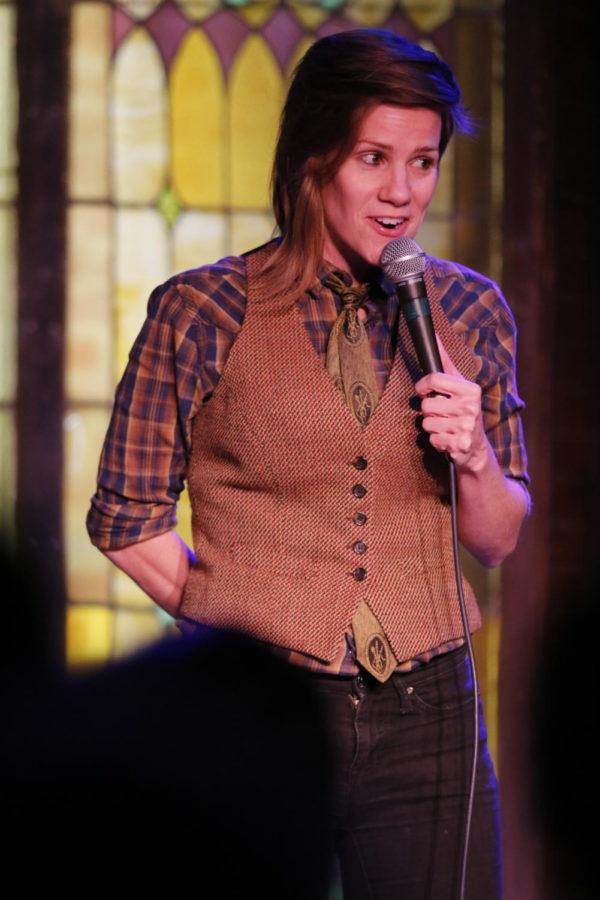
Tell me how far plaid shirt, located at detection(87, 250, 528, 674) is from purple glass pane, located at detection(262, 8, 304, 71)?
131 centimetres

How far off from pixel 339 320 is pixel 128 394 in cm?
27

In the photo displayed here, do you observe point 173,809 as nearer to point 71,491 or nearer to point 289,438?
point 289,438

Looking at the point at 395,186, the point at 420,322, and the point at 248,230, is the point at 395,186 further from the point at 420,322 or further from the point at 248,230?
the point at 248,230

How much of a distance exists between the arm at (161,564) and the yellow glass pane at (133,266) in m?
1.16

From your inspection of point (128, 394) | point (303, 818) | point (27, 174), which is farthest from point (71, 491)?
point (303, 818)

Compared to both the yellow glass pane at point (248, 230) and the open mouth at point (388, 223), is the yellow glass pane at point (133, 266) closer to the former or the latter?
the yellow glass pane at point (248, 230)

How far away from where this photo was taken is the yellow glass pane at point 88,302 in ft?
8.39

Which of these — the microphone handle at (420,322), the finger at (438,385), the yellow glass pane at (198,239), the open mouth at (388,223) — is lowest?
the finger at (438,385)

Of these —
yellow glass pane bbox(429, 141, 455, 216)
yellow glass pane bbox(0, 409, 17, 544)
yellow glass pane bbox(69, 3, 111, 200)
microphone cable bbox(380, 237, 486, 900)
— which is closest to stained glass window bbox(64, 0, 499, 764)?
yellow glass pane bbox(69, 3, 111, 200)

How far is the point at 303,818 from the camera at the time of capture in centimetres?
131

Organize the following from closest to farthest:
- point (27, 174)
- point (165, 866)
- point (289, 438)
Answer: point (289, 438)
point (165, 866)
point (27, 174)

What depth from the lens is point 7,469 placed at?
255cm

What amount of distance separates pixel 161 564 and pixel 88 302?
4.01 feet

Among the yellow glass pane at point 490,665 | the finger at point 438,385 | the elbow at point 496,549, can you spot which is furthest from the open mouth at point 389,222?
the yellow glass pane at point 490,665
